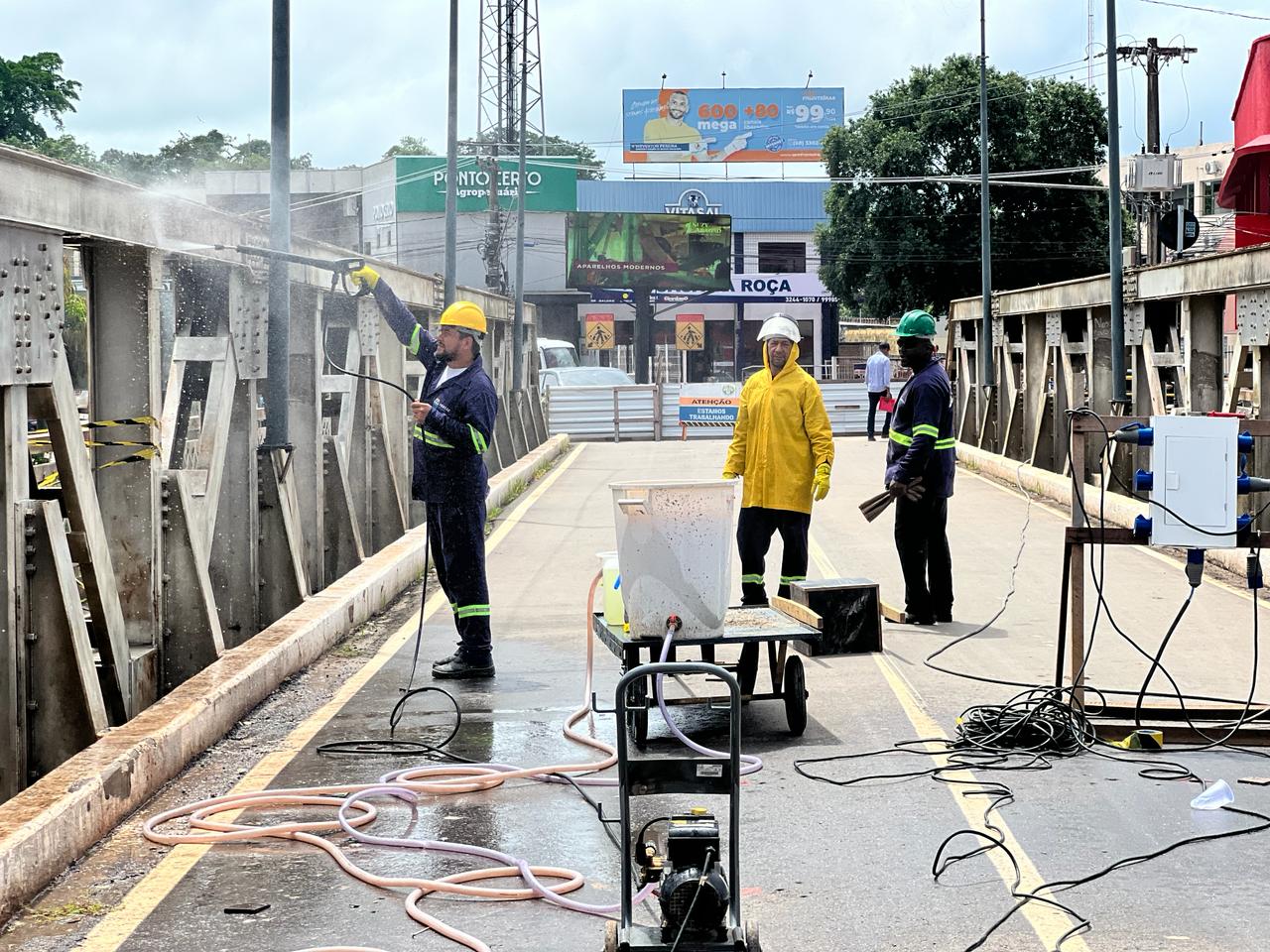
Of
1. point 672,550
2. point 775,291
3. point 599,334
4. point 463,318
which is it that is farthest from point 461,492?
point 775,291

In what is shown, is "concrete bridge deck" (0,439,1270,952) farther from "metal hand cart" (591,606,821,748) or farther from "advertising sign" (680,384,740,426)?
"advertising sign" (680,384,740,426)

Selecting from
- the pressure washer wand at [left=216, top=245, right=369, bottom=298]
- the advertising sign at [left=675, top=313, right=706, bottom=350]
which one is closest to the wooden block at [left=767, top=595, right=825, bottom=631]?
the pressure washer wand at [left=216, top=245, right=369, bottom=298]

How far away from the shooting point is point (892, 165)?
52.6 meters

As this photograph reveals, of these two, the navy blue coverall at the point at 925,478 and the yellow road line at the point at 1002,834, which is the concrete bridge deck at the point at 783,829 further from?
the navy blue coverall at the point at 925,478

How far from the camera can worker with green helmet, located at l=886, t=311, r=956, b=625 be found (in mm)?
11492

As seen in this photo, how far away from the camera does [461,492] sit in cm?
989

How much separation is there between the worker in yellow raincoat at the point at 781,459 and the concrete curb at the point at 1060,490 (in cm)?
282

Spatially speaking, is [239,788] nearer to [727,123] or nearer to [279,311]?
[279,311]

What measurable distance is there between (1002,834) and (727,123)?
74619 millimetres

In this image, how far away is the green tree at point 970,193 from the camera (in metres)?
51.6

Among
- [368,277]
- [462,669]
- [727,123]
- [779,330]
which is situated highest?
[727,123]

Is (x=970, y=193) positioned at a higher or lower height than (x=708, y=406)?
higher

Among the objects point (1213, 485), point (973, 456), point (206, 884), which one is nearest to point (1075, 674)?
point (1213, 485)

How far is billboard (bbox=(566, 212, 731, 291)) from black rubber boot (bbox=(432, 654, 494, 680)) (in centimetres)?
5056
